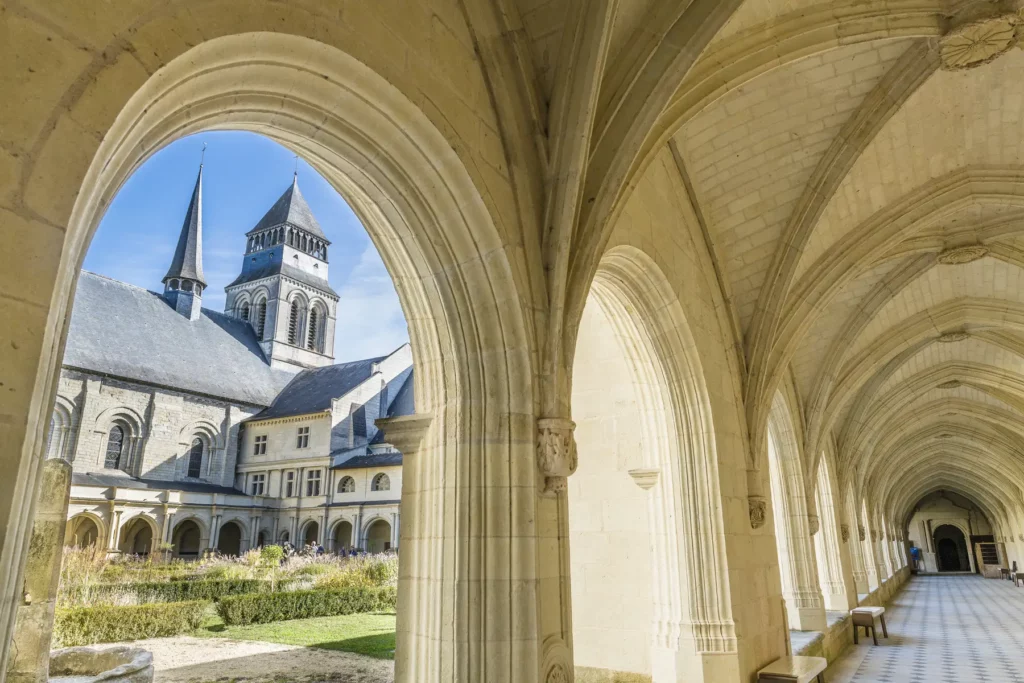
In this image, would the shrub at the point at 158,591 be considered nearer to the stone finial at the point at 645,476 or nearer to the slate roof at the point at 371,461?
the stone finial at the point at 645,476

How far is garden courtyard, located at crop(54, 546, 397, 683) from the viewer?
7336 mm

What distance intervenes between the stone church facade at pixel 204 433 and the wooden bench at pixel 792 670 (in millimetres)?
18282

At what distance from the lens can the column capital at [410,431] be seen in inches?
127

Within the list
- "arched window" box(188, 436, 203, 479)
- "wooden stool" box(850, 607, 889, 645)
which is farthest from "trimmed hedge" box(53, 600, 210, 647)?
"arched window" box(188, 436, 203, 479)

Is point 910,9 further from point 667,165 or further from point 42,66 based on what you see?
point 42,66

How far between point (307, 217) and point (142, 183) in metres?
9.05

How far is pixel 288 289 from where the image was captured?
35.5 metres

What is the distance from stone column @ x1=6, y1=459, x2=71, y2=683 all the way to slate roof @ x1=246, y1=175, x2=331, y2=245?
121ft

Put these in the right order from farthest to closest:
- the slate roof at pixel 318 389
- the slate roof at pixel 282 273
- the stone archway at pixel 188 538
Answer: the slate roof at pixel 282 273
the slate roof at pixel 318 389
the stone archway at pixel 188 538

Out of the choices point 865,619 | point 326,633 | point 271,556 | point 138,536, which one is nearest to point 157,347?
point 138,536

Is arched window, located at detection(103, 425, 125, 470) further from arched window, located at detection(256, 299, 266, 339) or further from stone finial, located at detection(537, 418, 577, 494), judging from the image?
stone finial, located at detection(537, 418, 577, 494)

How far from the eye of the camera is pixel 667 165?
5.34 metres

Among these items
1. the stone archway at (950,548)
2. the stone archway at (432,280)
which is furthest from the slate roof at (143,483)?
the stone archway at (950,548)

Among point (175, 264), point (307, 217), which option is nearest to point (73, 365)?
point (175, 264)
